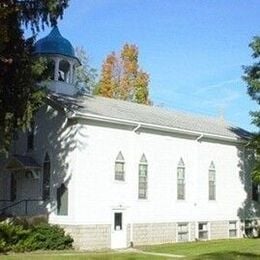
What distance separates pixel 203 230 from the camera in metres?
35.8

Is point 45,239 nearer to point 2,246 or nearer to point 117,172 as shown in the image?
point 2,246

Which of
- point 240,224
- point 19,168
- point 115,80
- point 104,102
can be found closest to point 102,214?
point 19,168

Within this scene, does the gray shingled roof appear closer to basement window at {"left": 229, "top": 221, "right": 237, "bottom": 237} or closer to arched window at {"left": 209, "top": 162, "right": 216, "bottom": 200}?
arched window at {"left": 209, "top": 162, "right": 216, "bottom": 200}

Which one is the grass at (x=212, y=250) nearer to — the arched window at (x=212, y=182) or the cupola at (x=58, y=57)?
the arched window at (x=212, y=182)

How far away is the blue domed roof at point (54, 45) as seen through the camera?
33.9 metres

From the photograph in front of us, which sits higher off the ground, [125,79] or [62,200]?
[125,79]

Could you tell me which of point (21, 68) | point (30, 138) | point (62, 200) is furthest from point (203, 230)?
point (21, 68)

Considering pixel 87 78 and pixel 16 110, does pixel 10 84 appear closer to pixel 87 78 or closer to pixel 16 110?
pixel 16 110

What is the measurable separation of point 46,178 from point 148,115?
736 centimetres

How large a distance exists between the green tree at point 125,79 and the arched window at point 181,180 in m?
21.2

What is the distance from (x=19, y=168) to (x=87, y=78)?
33532 millimetres

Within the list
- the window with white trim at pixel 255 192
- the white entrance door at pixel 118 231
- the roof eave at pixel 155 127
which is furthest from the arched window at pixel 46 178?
the window with white trim at pixel 255 192

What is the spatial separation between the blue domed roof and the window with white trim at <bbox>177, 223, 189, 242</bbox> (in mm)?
11360

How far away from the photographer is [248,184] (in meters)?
39.1
